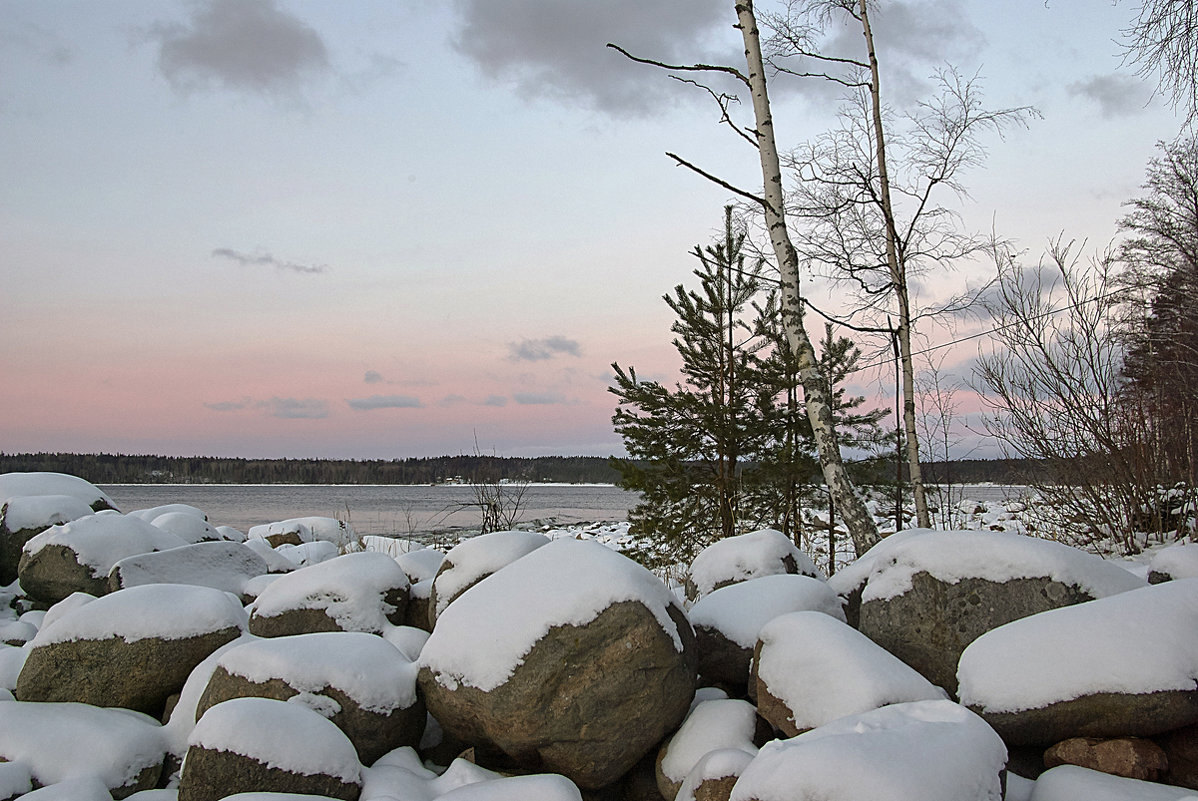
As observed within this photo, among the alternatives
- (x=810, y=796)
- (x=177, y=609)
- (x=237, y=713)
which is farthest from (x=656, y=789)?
(x=177, y=609)

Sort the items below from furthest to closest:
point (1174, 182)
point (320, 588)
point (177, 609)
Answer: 1. point (1174, 182)
2. point (320, 588)
3. point (177, 609)

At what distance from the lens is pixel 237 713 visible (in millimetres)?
3375

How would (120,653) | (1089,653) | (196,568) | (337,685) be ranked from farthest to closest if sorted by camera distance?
(196,568), (120,653), (337,685), (1089,653)

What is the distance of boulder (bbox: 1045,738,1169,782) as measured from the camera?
3.02 metres

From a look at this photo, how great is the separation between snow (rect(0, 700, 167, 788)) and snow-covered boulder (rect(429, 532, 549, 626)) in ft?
5.50

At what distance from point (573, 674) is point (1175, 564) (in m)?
3.75

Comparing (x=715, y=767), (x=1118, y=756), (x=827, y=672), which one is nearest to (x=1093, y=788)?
(x=1118, y=756)

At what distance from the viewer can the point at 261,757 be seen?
3287 mm

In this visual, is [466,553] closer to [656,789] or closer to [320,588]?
[320,588]

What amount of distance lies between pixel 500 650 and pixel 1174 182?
76.6ft

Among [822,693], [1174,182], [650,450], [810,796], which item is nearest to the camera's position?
[810,796]

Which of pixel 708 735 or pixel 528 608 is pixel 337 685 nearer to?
pixel 528 608

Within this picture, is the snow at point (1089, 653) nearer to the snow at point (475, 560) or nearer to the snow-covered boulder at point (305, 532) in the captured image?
the snow at point (475, 560)

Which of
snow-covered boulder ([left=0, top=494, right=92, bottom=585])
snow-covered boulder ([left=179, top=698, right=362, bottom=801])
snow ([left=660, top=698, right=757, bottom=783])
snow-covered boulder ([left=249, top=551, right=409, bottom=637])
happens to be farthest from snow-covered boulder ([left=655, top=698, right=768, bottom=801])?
snow-covered boulder ([left=0, top=494, right=92, bottom=585])
